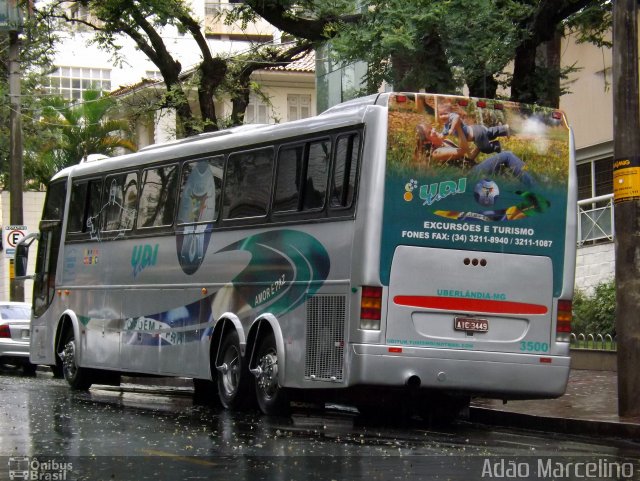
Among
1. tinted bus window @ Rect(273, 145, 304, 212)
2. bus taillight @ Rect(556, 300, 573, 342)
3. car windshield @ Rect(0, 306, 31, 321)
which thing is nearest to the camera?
bus taillight @ Rect(556, 300, 573, 342)

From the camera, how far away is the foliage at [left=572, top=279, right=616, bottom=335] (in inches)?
910

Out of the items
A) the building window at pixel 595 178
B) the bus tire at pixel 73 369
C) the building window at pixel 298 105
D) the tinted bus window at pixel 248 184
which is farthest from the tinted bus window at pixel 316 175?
the building window at pixel 298 105

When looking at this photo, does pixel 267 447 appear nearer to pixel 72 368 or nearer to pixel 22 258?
pixel 72 368

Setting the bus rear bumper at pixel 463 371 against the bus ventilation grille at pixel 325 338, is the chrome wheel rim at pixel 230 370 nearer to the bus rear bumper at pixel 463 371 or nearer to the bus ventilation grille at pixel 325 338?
the bus ventilation grille at pixel 325 338

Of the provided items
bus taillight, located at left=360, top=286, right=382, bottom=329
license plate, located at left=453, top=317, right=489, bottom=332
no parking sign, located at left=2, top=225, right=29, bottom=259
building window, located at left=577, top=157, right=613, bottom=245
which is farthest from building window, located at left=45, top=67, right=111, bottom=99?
bus taillight, located at left=360, top=286, right=382, bottom=329

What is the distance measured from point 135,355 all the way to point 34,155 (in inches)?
1243

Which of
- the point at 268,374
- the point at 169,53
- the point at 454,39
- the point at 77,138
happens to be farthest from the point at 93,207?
the point at 77,138

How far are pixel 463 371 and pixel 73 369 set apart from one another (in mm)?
9039

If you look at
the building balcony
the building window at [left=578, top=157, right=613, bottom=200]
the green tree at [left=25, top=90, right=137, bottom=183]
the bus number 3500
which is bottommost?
the bus number 3500

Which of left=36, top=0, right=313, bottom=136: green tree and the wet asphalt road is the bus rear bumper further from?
left=36, top=0, right=313, bottom=136: green tree

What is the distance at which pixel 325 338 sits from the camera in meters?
14.0

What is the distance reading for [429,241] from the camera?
13.7 meters

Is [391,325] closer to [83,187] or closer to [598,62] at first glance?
[83,187]

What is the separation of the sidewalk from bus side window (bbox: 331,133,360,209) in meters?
3.19
